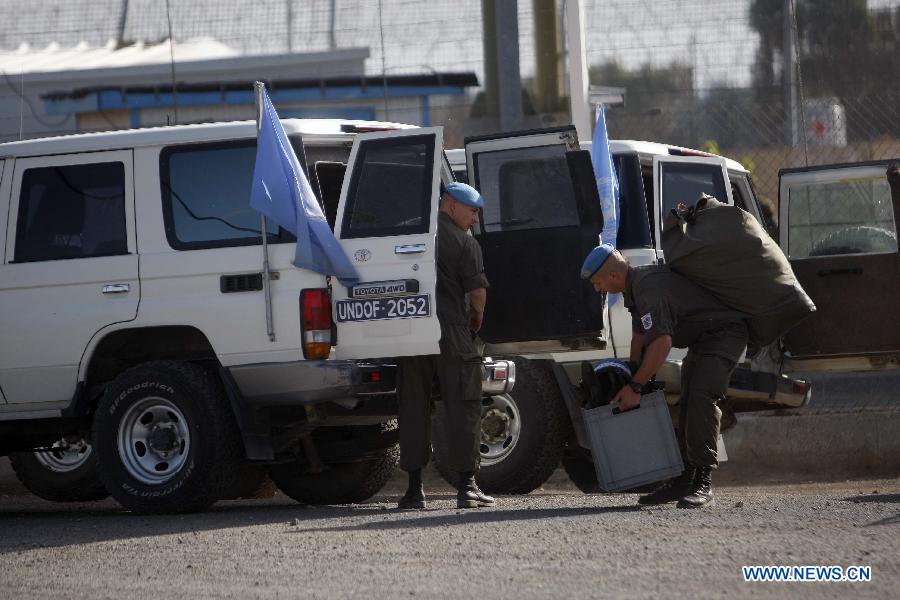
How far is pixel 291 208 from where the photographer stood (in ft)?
28.2

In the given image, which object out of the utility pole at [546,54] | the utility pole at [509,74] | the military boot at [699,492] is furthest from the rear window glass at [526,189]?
the utility pole at [546,54]

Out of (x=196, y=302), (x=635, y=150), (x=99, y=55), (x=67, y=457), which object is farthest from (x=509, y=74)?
(x=99, y=55)

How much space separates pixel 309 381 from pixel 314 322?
12.8 inches

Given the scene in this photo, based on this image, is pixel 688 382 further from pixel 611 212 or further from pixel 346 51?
pixel 346 51

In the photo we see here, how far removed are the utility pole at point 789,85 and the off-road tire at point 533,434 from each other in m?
5.32

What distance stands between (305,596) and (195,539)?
1.78m

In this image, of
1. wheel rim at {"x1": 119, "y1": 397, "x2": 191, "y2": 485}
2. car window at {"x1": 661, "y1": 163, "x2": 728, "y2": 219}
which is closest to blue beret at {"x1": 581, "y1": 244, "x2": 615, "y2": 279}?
car window at {"x1": 661, "y1": 163, "x2": 728, "y2": 219}

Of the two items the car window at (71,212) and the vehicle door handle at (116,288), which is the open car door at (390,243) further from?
the car window at (71,212)

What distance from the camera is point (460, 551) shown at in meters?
6.96

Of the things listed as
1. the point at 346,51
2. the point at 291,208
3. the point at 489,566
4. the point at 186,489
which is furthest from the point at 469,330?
the point at 346,51

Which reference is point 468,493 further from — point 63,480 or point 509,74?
point 509,74

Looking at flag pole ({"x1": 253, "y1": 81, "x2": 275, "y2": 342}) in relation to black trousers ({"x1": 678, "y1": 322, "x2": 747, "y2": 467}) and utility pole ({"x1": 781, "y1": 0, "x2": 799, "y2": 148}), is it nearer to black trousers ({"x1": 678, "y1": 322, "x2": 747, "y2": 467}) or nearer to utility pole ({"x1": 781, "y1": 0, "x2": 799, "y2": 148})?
black trousers ({"x1": 678, "y1": 322, "x2": 747, "y2": 467})

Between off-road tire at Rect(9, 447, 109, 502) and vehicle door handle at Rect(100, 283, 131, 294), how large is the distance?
2142 millimetres

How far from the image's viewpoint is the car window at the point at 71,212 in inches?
362
